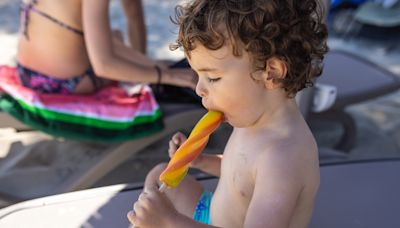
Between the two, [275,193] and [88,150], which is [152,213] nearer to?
[275,193]

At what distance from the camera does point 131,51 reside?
2.43 meters

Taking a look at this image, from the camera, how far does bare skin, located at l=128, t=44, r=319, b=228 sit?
3.59ft

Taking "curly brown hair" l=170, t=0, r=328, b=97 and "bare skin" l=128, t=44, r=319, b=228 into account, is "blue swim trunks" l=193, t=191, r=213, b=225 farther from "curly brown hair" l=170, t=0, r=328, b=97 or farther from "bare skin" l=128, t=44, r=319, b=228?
"curly brown hair" l=170, t=0, r=328, b=97

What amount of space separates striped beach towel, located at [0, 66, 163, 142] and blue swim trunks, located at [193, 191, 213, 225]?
69 centimetres

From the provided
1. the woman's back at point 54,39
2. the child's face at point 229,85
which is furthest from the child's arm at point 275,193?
the woman's back at point 54,39

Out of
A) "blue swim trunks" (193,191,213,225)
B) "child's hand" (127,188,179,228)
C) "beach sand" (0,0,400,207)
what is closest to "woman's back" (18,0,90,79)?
"beach sand" (0,0,400,207)

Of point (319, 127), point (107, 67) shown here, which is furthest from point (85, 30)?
point (319, 127)

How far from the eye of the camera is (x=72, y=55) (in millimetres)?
2195

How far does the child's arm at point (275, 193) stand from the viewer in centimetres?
109

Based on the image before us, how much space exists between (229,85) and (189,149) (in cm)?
19

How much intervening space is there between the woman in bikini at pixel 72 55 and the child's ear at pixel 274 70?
104 cm

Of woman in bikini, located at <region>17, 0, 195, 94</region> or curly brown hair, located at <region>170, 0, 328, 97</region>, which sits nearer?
curly brown hair, located at <region>170, 0, 328, 97</region>

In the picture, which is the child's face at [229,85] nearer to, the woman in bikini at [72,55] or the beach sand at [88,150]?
the beach sand at [88,150]

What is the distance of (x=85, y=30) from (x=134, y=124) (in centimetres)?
41
